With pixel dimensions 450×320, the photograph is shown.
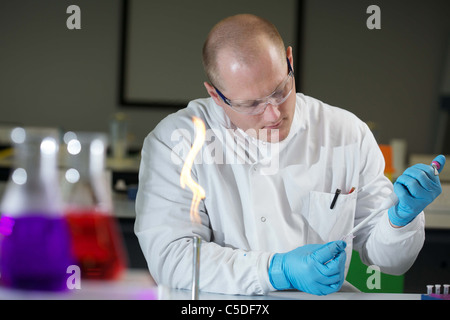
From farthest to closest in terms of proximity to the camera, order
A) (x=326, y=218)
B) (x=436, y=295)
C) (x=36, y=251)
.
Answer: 1. (x=326, y=218)
2. (x=436, y=295)
3. (x=36, y=251)

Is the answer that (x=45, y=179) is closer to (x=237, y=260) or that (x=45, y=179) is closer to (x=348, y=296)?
(x=237, y=260)

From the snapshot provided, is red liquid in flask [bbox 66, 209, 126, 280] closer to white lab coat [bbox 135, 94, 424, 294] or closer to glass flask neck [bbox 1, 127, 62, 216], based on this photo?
glass flask neck [bbox 1, 127, 62, 216]

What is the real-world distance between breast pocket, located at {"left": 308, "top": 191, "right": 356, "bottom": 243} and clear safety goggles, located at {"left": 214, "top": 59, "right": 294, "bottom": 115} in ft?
0.63

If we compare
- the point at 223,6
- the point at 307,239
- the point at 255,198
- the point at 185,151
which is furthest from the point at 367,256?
the point at 223,6

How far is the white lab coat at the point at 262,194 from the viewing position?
45.1 inches

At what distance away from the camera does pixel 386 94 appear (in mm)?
1199

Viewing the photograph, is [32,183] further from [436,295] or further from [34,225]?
[436,295]

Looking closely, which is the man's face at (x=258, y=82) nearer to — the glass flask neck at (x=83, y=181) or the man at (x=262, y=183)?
the man at (x=262, y=183)

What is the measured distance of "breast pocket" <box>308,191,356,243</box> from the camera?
3.77 feet

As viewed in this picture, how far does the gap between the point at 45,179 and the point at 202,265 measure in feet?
1.30

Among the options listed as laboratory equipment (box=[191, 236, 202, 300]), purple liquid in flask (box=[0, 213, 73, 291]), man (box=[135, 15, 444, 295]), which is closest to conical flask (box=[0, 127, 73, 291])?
purple liquid in flask (box=[0, 213, 73, 291])

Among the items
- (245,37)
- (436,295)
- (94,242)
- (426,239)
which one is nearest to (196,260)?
(94,242)

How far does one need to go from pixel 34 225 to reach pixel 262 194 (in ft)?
1.82

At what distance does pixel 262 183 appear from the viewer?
119 centimetres
